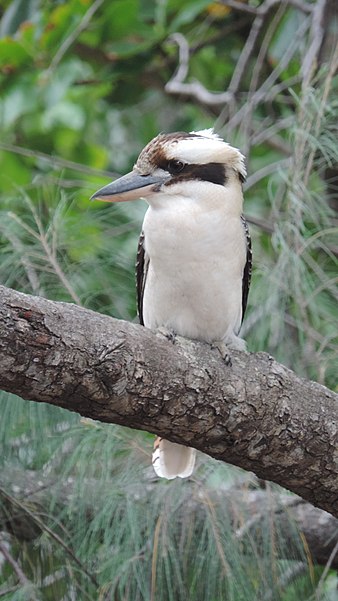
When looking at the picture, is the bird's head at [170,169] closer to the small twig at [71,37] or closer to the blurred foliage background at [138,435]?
the blurred foliage background at [138,435]

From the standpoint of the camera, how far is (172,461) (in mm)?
2219

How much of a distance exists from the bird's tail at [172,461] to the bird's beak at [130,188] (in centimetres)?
51

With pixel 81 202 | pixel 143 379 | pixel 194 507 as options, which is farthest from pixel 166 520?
pixel 81 202

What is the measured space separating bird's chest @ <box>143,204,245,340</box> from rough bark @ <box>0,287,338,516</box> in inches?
13.5

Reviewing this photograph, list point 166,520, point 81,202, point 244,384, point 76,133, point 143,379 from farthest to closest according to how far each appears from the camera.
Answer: point 76,133, point 81,202, point 166,520, point 244,384, point 143,379

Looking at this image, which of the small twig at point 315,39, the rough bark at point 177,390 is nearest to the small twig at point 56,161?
the small twig at point 315,39

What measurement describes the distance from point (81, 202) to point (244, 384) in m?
1.20

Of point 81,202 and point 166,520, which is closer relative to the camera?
point 166,520

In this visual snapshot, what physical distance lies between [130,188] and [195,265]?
0.21m

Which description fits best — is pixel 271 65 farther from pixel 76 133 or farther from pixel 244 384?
pixel 244 384

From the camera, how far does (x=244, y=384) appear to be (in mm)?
1780

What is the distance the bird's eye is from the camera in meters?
2.15

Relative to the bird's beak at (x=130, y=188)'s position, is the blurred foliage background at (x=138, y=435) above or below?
below

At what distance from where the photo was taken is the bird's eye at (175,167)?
2152 mm
